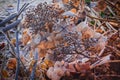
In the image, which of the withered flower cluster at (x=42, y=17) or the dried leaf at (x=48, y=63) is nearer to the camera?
the withered flower cluster at (x=42, y=17)

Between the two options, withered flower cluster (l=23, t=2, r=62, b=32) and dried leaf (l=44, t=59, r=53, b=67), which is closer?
withered flower cluster (l=23, t=2, r=62, b=32)

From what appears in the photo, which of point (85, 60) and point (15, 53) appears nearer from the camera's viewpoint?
point (85, 60)

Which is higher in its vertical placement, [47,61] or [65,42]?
[65,42]

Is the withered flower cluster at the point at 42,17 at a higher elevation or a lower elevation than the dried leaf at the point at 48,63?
higher

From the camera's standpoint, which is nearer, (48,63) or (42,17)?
(42,17)

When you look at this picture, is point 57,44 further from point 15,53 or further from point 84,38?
point 15,53

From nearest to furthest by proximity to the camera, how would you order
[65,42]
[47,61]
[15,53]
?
1. [65,42]
2. [47,61]
3. [15,53]

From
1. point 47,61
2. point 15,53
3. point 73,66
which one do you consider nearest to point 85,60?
point 73,66

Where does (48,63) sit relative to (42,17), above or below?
below

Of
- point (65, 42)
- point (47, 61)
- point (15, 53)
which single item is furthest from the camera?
point (15, 53)

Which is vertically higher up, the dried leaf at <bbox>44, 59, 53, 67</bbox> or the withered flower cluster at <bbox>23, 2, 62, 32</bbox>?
the withered flower cluster at <bbox>23, 2, 62, 32</bbox>
